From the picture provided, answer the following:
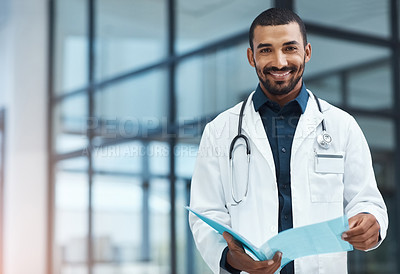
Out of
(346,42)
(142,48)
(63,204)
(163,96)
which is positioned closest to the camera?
(346,42)

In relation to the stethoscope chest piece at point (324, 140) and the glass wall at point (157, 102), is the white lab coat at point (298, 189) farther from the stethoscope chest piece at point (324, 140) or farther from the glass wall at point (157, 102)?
the glass wall at point (157, 102)

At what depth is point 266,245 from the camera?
3.84 feet

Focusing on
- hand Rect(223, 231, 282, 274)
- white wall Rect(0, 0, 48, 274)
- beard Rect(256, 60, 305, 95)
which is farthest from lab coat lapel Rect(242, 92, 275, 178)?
white wall Rect(0, 0, 48, 274)

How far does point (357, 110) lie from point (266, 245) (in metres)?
2.61

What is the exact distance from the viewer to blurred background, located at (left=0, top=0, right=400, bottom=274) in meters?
3.64

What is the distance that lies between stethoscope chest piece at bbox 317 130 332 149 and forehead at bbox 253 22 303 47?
8.4 inches

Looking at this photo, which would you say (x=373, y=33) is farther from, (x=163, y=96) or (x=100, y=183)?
(x=100, y=183)

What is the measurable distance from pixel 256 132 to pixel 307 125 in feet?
0.38

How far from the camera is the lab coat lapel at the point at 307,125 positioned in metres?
1.37

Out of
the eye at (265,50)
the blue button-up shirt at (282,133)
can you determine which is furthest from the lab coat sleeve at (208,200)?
the eye at (265,50)

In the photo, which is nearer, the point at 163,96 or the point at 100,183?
the point at 163,96

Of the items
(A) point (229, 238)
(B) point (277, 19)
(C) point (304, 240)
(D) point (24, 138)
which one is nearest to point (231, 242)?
(A) point (229, 238)

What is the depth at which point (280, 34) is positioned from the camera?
1312mm

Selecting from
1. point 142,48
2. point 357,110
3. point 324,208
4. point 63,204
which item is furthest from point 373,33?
point 63,204
